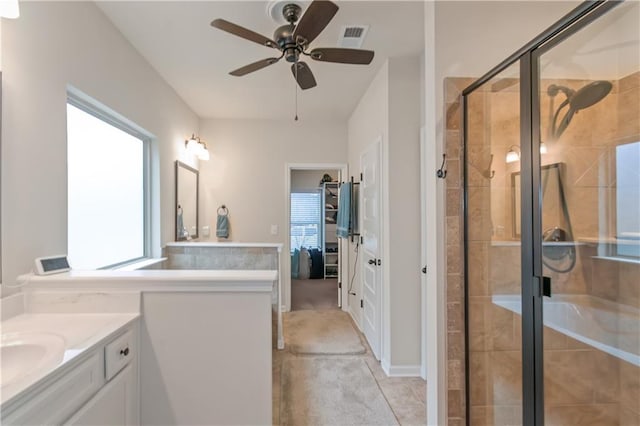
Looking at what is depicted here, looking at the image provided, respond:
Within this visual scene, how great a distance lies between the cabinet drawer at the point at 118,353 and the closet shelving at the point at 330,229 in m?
5.10

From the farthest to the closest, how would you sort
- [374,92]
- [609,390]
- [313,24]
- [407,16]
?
[374,92] < [407,16] < [609,390] < [313,24]

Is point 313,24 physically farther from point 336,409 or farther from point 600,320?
point 336,409

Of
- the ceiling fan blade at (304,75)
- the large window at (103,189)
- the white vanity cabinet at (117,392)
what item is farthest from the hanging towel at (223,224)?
the white vanity cabinet at (117,392)

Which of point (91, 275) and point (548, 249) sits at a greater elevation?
point (548, 249)

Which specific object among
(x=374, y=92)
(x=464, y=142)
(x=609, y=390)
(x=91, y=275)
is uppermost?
(x=374, y=92)

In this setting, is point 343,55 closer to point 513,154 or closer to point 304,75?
point 304,75

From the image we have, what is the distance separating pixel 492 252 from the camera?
1.74m

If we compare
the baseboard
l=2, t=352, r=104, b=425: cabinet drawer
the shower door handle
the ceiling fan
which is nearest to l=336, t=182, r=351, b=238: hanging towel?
the baseboard

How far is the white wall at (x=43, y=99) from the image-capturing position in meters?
1.42

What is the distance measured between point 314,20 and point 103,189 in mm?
1939

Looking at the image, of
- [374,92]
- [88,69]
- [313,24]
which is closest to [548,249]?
[313,24]

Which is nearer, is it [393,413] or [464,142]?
[464,142]

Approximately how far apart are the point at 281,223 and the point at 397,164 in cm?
215

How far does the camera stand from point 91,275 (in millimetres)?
1547
